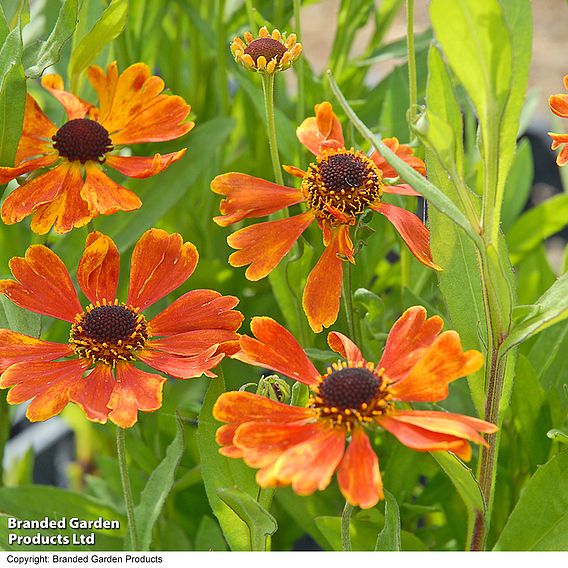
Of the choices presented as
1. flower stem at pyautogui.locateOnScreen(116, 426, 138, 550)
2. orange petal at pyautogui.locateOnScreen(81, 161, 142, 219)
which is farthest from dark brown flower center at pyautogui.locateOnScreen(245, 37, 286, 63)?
flower stem at pyautogui.locateOnScreen(116, 426, 138, 550)

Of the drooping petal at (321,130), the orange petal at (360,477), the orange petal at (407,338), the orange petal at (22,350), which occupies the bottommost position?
the orange petal at (360,477)

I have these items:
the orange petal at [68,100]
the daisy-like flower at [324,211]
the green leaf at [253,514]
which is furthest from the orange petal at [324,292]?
the orange petal at [68,100]

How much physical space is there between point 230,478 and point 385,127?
0.35 meters

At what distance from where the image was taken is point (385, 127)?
0.74 metres

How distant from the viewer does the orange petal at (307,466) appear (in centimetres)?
36

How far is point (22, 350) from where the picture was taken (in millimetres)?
494

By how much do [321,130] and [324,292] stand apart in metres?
0.11

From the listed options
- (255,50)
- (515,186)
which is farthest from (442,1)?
(515,186)

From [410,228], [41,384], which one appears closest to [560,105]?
[410,228]

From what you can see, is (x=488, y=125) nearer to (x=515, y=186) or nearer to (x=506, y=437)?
(x=506, y=437)

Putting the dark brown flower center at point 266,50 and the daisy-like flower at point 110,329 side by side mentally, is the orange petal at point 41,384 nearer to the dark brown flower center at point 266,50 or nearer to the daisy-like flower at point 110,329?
the daisy-like flower at point 110,329

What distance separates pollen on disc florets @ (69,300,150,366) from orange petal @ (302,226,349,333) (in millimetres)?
91

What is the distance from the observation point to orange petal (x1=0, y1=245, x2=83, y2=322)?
1.68 feet

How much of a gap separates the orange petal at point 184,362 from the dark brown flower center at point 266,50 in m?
0.17
